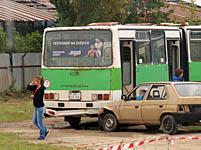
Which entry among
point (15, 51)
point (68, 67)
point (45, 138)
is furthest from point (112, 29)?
point (15, 51)

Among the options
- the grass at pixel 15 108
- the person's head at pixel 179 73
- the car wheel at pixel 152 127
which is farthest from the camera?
the grass at pixel 15 108

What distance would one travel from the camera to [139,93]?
21109 millimetres

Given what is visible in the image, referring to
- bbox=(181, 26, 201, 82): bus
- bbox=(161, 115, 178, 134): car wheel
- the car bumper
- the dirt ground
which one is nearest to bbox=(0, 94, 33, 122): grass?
the dirt ground

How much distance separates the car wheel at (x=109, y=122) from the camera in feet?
71.0

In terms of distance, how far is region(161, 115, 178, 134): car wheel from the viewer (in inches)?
779

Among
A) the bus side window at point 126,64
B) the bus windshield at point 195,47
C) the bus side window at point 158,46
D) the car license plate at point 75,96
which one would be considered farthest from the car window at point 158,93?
the bus windshield at point 195,47

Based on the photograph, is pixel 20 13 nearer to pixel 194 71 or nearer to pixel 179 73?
pixel 194 71

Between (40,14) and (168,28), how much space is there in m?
23.2

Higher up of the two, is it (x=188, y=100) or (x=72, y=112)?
(x=188, y=100)

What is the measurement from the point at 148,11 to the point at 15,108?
17.5m

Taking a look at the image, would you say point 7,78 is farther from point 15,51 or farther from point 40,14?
point 40,14

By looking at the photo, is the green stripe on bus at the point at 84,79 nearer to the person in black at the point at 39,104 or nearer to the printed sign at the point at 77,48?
the printed sign at the point at 77,48

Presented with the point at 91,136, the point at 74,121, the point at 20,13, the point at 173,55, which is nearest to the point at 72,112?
the point at 74,121

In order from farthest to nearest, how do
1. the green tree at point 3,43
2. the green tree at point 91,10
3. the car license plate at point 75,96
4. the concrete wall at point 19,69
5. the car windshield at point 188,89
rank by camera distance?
the green tree at point 3,43 → the concrete wall at point 19,69 → the green tree at point 91,10 → the car license plate at point 75,96 → the car windshield at point 188,89
